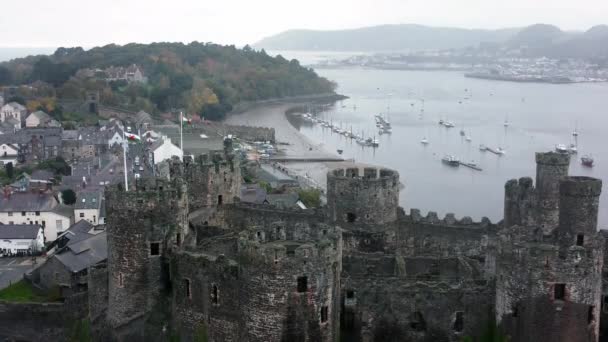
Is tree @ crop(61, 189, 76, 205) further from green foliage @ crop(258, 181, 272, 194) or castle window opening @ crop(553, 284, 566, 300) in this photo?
castle window opening @ crop(553, 284, 566, 300)

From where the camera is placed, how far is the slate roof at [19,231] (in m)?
36.7

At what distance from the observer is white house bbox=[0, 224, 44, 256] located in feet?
120

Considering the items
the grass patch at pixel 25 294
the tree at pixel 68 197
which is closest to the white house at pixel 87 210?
the tree at pixel 68 197

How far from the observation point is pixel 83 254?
2994 cm

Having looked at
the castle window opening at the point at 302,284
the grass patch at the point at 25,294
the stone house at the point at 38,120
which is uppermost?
the castle window opening at the point at 302,284

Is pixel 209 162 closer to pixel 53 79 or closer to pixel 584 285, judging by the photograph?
pixel 584 285

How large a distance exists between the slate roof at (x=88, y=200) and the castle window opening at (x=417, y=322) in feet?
86.2

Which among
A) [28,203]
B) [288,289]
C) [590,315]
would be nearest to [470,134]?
[28,203]

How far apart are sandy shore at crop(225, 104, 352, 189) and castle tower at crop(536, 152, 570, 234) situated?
37.1 meters

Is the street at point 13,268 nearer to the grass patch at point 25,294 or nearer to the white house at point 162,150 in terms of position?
the grass patch at point 25,294

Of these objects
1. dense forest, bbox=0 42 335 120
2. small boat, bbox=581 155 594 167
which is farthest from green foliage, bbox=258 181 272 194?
dense forest, bbox=0 42 335 120

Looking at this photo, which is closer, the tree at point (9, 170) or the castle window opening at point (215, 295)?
the castle window opening at point (215, 295)

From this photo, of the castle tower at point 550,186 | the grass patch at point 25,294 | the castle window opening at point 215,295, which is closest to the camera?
the castle window opening at point 215,295

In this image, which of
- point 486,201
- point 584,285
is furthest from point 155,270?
point 486,201
